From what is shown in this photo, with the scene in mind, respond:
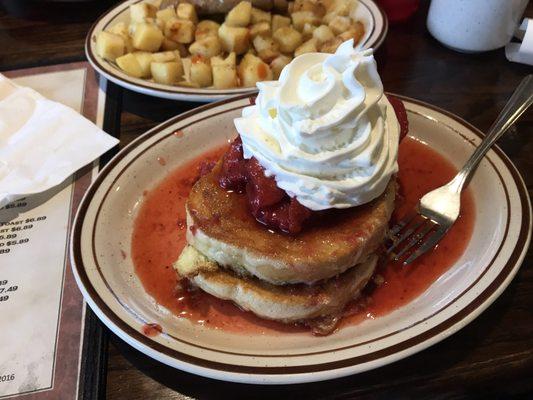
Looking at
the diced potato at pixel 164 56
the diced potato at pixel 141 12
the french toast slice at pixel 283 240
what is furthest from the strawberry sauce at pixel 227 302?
the diced potato at pixel 141 12

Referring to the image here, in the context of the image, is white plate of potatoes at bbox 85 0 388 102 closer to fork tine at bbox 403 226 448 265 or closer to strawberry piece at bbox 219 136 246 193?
strawberry piece at bbox 219 136 246 193

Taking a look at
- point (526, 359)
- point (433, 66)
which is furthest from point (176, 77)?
point (526, 359)

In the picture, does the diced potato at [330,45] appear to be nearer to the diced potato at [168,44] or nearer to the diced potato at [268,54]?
the diced potato at [268,54]

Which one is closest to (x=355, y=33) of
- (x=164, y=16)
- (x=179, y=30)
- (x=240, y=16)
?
(x=240, y=16)

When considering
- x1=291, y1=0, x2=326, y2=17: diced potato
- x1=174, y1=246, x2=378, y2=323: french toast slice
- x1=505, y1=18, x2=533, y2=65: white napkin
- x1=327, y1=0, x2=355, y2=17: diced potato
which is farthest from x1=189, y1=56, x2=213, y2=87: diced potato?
x1=505, y1=18, x2=533, y2=65: white napkin

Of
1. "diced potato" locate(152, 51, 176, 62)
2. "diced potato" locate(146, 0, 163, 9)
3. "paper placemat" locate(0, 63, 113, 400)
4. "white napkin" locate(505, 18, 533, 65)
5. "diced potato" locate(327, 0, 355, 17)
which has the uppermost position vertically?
"white napkin" locate(505, 18, 533, 65)

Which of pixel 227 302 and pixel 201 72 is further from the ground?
pixel 201 72

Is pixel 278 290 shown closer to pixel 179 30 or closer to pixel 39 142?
pixel 39 142
